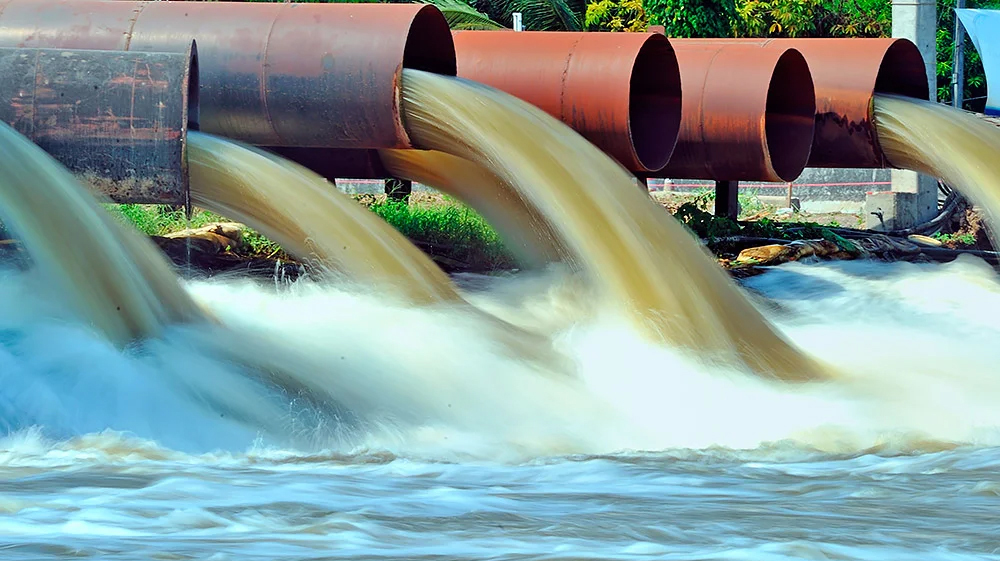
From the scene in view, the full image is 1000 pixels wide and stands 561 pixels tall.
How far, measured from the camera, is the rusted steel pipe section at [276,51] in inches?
372

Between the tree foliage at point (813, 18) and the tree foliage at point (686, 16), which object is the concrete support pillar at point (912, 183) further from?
the tree foliage at point (813, 18)

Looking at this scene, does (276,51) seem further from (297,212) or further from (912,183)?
(912,183)

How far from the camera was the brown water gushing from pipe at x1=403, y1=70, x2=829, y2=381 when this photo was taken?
27.3ft

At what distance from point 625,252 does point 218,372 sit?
10.1 ft

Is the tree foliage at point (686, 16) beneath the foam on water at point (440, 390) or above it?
above

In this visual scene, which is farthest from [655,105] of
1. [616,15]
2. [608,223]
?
[616,15]

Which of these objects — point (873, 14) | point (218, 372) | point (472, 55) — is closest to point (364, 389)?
point (218, 372)

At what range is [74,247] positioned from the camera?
6.94m

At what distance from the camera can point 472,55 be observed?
11.8 metres

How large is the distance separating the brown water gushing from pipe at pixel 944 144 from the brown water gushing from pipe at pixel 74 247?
6.75m

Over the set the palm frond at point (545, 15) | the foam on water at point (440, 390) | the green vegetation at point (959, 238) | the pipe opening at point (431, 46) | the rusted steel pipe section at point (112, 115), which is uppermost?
the palm frond at point (545, 15)

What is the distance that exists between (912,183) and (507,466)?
1260cm

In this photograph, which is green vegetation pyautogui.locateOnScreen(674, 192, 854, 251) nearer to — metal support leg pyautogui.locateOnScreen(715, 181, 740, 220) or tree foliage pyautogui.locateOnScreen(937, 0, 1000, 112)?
metal support leg pyautogui.locateOnScreen(715, 181, 740, 220)

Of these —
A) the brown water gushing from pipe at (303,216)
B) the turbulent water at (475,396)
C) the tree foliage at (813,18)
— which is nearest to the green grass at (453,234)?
the turbulent water at (475,396)
